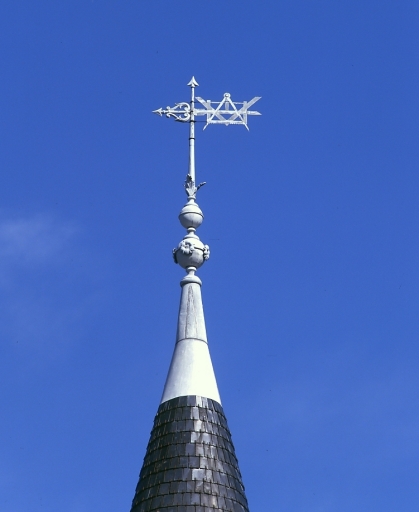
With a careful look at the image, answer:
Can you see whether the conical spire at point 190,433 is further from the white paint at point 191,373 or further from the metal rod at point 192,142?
the metal rod at point 192,142

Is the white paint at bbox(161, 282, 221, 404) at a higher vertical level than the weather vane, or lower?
lower

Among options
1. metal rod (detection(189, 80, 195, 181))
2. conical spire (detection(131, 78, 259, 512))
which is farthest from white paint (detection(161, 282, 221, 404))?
metal rod (detection(189, 80, 195, 181))

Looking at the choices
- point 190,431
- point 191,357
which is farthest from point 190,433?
point 191,357

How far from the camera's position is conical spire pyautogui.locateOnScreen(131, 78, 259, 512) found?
16797mm

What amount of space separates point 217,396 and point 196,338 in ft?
3.68

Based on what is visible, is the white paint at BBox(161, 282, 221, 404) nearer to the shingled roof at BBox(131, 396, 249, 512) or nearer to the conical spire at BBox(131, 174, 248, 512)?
the conical spire at BBox(131, 174, 248, 512)

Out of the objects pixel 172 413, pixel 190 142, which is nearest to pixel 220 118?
pixel 190 142

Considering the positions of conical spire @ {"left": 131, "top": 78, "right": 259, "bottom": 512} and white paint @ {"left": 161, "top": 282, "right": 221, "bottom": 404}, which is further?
white paint @ {"left": 161, "top": 282, "right": 221, "bottom": 404}

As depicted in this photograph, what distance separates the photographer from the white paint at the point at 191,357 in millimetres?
18406

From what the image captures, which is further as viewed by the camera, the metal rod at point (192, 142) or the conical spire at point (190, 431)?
the metal rod at point (192, 142)

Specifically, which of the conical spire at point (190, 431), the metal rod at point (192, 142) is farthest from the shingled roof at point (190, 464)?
the metal rod at point (192, 142)

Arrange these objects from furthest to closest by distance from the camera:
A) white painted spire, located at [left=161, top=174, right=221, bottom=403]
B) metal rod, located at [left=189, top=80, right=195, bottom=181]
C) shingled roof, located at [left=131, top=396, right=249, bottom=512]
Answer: metal rod, located at [left=189, top=80, right=195, bottom=181] < white painted spire, located at [left=161, top=174, right=221, bottom=403] < shingled roof, located at [left=131, top=396, right=249, bottom=512]

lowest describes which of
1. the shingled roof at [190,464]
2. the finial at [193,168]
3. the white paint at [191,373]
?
the shingled roof at [190,464]

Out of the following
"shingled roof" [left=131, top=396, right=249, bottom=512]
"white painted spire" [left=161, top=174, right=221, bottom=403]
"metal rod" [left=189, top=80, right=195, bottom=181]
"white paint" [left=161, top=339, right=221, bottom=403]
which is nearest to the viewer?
"shingled roof" [left=131, top=396, right=249, bottom=512]
